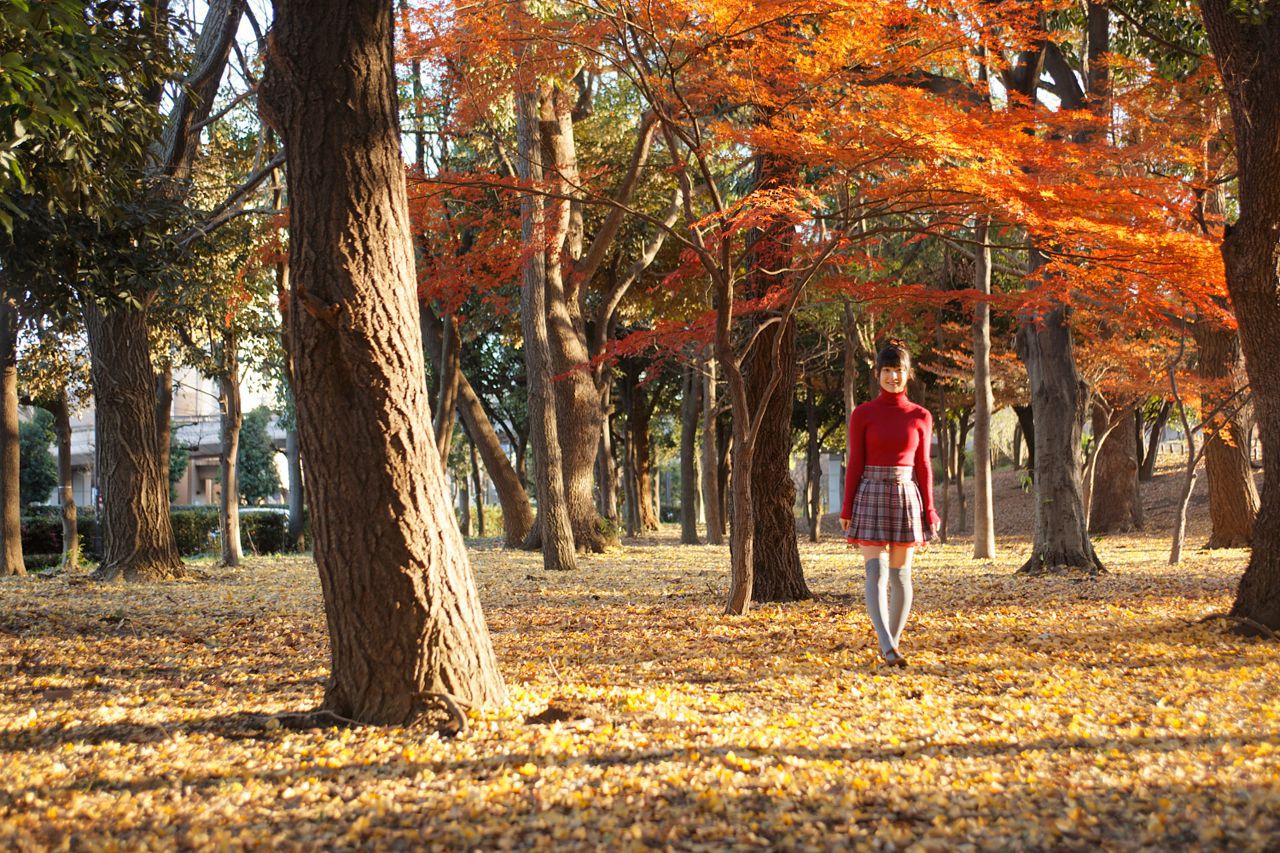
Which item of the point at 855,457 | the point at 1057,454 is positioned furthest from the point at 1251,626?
the point at 1057,454

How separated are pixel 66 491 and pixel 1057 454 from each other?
436 inches

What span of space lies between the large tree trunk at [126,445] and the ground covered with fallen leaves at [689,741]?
313 centimetres

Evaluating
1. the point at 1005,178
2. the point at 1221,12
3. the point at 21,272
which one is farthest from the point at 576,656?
the point at 1221,12

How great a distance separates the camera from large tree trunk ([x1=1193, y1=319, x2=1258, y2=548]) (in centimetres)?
1280

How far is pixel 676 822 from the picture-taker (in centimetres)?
296

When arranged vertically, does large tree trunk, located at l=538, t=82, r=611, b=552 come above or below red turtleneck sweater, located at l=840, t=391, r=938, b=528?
above

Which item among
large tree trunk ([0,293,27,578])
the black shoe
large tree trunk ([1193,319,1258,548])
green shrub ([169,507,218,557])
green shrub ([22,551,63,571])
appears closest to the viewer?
the black shoe

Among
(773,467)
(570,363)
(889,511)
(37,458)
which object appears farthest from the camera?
(37,458)

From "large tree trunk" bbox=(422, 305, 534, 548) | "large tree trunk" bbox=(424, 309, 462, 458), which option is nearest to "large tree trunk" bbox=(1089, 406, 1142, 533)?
"large tree trunk" bbox=(422, 305, 534, 548)

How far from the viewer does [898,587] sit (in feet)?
16.8

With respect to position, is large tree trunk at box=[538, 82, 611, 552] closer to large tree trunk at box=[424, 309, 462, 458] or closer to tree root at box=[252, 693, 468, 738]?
large tree trunk at box=[424, 309, 462, 458]

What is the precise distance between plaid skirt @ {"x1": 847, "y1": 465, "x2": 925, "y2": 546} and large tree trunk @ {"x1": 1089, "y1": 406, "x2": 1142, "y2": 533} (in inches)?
588

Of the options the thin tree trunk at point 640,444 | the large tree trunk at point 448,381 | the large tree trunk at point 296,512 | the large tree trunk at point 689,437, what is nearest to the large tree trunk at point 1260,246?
the large tree trunk at point 448,381

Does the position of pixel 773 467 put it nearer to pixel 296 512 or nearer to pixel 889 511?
pixel 889 511
